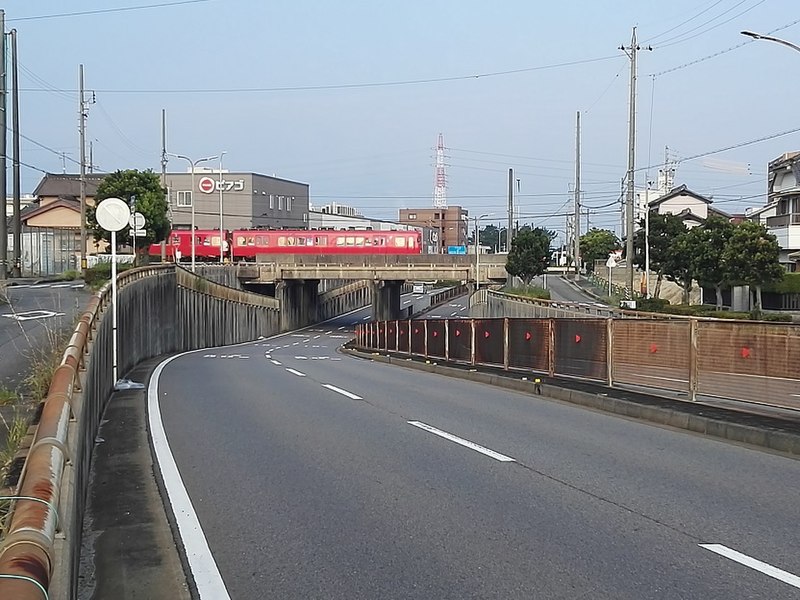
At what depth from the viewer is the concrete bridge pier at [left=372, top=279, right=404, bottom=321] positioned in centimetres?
8662

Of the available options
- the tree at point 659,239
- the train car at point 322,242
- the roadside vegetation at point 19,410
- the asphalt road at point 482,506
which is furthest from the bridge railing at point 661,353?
the train car at point 322,242

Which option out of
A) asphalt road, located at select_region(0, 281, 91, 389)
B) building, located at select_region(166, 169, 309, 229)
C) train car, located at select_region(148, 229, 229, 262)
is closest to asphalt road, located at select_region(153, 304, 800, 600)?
asphalt road, located at select_region(0, 281, 91, 389)

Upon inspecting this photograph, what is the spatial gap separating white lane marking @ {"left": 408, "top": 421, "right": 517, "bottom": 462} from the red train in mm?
73712

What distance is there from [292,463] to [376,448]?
131cm

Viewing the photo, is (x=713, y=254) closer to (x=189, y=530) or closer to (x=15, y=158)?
(x=15, y=158)

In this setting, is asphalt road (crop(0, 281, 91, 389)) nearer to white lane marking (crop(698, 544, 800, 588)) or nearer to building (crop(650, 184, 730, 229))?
white lane marking (crop(698, 544, 800, 588))

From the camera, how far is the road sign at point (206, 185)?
11481 centimetres

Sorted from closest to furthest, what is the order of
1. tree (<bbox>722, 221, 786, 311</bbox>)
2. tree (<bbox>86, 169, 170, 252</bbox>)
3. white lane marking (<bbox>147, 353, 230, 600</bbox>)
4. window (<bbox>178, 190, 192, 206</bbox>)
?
white lane marking (<bbox>147, 353, 230, 600</bbox>) < tree (<bbox>722, 221, 786, 311</bbox>) < tree (<bbox>86, 169, 170, 252</bbox>) < window (<bbox>178, 190, 192, 206</bbox>)

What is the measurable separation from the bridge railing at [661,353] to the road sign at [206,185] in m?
95.1

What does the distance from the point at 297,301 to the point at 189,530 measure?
270 ft

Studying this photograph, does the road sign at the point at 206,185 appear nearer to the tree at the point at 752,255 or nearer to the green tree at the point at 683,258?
the green tree at the point at 683,258

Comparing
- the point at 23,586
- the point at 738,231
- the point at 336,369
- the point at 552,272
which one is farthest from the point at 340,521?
the point at 552,272

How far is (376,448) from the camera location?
1117 cm

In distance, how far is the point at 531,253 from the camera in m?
66.8
